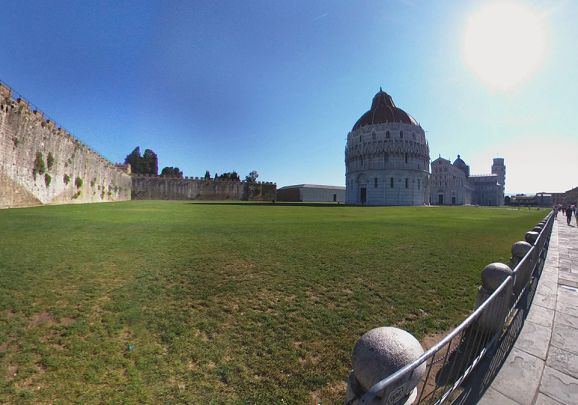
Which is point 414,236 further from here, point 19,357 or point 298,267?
point 19,357

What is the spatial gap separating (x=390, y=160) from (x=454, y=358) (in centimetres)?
5198

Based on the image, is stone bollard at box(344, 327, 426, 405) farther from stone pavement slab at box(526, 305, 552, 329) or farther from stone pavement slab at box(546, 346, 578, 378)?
stone pavement slab at box(526, 305, 552, 329)

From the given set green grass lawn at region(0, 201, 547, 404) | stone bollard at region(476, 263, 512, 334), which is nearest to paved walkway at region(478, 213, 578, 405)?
stone bollard at region(476, 263, 512, 334)

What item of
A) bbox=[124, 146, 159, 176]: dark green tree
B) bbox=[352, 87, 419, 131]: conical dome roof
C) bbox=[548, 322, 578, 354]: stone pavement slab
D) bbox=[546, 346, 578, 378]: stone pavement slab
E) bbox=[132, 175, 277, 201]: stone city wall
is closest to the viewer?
bbox=[546, 346, 578, 378]: stone pavement slab

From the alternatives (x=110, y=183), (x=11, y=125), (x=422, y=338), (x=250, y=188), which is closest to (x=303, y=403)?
(x=422, y=338)

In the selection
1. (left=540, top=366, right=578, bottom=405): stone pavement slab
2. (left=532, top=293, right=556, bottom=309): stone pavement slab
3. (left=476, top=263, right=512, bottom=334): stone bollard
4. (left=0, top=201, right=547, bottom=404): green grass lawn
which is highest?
(left=476, top=263, right=512, bottom=334): stone bollard

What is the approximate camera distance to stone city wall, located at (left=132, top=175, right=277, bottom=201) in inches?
2267

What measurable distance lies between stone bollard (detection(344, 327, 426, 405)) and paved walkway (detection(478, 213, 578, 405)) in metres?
1.35

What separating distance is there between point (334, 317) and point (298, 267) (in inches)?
92.7

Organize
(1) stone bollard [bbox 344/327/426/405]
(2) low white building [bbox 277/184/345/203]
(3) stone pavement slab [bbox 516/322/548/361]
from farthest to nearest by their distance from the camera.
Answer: (2) low white building [bbox 277/184/345/203] < (3) stone pavement slab [bbox 516/322/548/361] < (1) stone bollard [bbox 344/327/426/405]

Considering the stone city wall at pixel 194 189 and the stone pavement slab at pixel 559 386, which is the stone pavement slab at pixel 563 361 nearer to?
the stone pavement slab at pixel 559 386

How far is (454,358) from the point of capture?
317cm

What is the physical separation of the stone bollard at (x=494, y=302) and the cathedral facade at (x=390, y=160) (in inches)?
1944

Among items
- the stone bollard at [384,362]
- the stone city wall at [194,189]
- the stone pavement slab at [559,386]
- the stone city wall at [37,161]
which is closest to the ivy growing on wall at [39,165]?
the stone city wall at [37,161]
